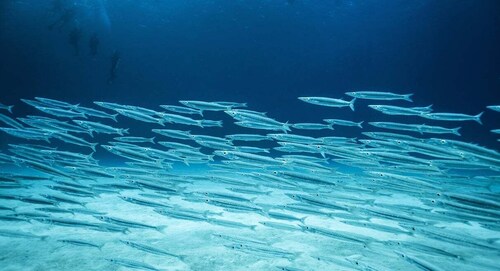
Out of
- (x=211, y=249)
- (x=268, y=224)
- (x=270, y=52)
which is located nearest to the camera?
(x=211, y=249)

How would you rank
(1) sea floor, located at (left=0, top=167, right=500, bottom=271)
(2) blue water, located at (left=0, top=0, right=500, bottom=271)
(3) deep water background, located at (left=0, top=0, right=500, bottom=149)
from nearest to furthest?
(1) sea floor, located at (left=0, top=167, right=500, bottom=271), (2) blue water, located at (left=0, top=0, right=500, bottom=271), (3) deep water background, located at (left=0, top=0, right=500, bottom=149)

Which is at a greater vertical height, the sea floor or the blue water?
the blue water

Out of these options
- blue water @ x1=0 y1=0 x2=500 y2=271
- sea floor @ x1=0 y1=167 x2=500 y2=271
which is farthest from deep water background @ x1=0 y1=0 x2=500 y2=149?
sea floor @ x1=0 y1=167 x2=500 y2=271

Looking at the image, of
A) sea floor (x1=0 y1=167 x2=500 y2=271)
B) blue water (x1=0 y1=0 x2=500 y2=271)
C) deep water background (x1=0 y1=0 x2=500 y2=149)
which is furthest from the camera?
deep water background (x1=0 y1=0 x2=500 y2=149)

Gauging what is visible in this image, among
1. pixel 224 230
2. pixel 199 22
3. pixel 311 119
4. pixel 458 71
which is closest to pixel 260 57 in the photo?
pixel 199 22

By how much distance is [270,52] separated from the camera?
29.2 meters

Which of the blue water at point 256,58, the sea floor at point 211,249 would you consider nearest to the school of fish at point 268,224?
the sea floor at point 211,249

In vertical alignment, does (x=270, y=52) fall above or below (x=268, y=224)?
above

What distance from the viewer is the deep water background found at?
23422 mm

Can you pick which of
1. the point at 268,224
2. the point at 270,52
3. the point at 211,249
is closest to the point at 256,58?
the point at 270,52

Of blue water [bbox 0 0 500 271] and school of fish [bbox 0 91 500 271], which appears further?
blue water [bbox 0 0 500 271]

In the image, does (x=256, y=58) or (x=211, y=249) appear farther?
(x=256, y=58)

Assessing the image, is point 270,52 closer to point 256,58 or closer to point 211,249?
point 256,58

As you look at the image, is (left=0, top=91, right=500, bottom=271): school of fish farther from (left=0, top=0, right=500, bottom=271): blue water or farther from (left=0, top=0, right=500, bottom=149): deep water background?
(left=0, top=0, right=500, bottom=149): deep water background
